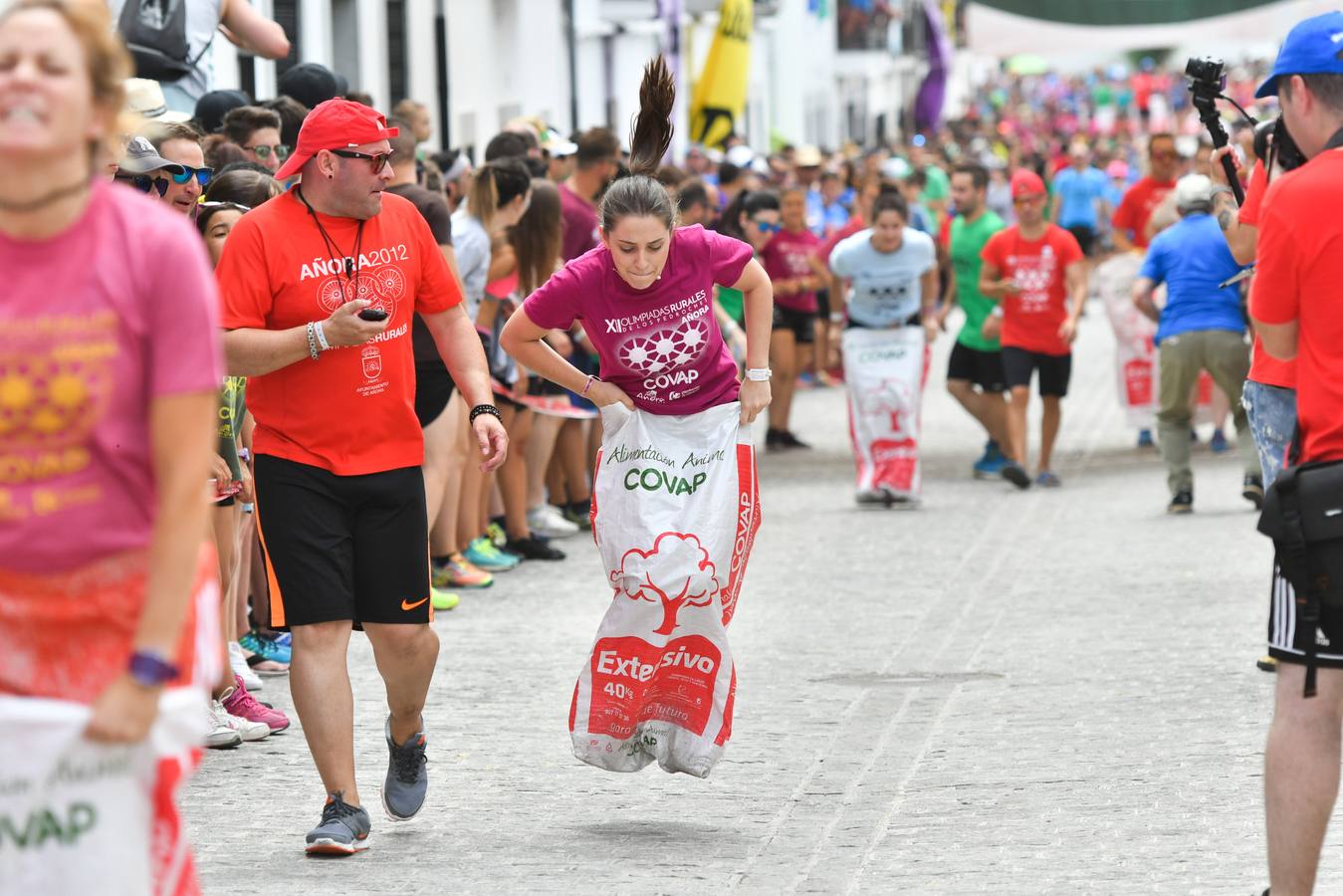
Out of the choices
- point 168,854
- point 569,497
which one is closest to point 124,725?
point 168,854

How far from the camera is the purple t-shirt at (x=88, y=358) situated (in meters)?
3.51

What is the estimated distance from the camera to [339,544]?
6.27 meters

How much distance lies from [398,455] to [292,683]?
0.66 m

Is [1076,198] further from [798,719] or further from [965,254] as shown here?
[798,719]

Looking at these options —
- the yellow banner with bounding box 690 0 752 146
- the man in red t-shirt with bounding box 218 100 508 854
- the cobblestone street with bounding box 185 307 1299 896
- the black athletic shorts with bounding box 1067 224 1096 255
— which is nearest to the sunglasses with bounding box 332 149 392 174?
the man in red t-shirt with bounding box 218 100 508 854

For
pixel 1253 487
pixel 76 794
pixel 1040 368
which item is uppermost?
pixel 76 794

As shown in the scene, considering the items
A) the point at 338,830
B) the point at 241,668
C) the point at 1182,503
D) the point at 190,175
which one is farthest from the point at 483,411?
the point at 1182,503

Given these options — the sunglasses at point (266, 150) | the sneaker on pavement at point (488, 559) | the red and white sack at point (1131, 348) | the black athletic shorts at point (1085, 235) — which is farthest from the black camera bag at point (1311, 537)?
the black athletic shorts at point (1085, 235)

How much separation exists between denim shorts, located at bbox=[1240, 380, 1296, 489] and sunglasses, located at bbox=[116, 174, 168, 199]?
3.69 meters

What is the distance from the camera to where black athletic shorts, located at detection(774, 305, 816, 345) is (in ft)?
56.4

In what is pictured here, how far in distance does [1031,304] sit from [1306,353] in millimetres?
9900

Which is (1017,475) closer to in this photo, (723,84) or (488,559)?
(488,559)

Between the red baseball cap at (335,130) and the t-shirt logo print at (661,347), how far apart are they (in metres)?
0.97

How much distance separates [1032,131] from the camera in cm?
5388
